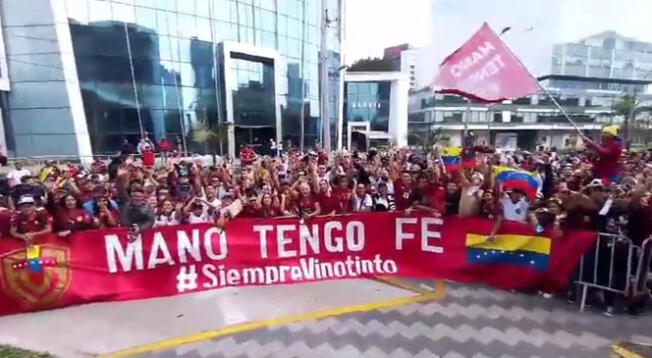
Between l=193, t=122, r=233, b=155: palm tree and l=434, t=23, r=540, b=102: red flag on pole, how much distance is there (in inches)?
1124

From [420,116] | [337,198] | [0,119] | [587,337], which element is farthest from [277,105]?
[420,116]

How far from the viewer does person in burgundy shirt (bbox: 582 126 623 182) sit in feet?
23.4

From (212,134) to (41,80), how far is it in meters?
10.5

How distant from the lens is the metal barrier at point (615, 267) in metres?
5.62

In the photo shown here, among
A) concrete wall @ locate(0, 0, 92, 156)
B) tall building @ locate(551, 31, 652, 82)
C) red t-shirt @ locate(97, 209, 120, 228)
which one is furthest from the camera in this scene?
tall building @ locate(551, 31, 652, 82)

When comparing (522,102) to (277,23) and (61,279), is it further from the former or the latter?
(61,279)

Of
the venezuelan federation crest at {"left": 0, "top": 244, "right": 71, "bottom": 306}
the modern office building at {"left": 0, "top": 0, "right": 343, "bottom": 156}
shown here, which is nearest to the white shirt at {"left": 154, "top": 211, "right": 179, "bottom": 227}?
the venezuelan federation crest at {"left": 0, "top": 244, "right": 71, "bottom": 306}

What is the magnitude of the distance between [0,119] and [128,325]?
27.6 metres

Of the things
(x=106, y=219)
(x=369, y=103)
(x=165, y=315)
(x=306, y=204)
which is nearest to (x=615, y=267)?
(x=306, y=204)

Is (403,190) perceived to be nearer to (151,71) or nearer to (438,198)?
(438,198)

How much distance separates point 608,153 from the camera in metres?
7.13

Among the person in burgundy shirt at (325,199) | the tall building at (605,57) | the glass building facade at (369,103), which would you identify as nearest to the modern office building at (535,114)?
the glass building facade at (369,103)

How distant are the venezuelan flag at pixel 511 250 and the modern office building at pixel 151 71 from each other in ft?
40.6

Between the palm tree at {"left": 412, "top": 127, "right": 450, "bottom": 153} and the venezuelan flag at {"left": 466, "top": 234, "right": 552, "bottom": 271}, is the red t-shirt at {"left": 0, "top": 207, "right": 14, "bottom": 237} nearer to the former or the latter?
the venezuelan flag at {"left": 466, "top": 234, "right": 552, "bottom": 271}
